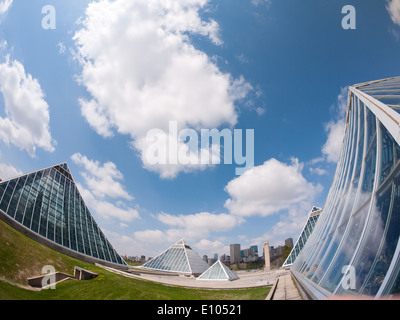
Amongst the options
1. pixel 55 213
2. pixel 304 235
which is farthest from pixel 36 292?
pixel 304 235

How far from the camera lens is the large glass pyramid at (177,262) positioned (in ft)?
140

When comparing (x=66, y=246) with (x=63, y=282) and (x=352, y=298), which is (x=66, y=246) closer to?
(x=63, y=282)

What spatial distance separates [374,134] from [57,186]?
138 feet

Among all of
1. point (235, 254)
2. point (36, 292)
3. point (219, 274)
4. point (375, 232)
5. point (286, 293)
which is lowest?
point (235, 254)

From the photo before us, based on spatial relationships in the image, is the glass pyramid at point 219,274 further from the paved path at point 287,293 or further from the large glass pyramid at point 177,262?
the paved path at point 287,293

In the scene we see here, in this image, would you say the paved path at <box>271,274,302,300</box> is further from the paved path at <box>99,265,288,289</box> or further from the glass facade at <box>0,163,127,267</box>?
the glass facade at <box>0,163,127,267</box>

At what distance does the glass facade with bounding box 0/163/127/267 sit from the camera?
70.6 ft

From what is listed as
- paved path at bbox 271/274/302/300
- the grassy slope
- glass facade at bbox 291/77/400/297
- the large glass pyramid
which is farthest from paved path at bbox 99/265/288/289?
the large glass pyramid

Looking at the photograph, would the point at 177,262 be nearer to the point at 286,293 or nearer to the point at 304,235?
the point at 304,235

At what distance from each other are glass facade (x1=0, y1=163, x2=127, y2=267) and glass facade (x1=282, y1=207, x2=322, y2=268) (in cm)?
3973

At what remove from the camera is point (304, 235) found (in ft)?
165

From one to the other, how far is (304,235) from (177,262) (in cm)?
3545

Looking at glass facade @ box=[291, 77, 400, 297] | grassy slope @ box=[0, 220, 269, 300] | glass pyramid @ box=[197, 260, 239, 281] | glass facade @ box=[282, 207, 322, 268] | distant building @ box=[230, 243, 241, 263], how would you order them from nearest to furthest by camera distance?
glass facade @ box=[291, 77, 400, 297] → grassy slope @ box=[0, 220, 269, 300] → glass pyramid @ box=[197, 260, 239, 281] → glass facade @ box=[282, 207, 322, 268] → distant building @ box=[230, 243, 241, 263]
